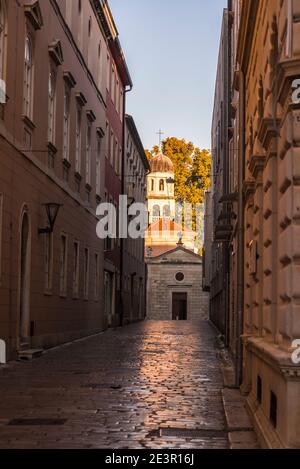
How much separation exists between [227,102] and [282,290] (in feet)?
61.1

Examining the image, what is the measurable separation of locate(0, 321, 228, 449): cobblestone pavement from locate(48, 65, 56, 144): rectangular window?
5938 mm

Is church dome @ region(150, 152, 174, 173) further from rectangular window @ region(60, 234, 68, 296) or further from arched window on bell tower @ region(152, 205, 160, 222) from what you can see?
rectangular window @ region(60, 234, 68, 296)

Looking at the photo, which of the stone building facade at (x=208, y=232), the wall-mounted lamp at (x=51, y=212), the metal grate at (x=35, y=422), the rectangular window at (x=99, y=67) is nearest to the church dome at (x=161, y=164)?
the stone building facade at (x=208, y=232)

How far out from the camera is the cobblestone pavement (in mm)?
8305

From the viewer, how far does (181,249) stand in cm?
8519

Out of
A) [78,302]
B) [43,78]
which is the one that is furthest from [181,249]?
[43,78]

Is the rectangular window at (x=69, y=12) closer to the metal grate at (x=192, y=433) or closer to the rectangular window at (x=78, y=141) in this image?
the rectangular window at (x=78, y=141)

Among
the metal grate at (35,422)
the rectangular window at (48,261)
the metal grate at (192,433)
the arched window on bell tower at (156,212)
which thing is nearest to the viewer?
the metal grate at (192,433)

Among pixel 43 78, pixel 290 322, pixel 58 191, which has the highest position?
pixel 43 78

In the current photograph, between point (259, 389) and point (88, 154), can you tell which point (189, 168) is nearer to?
point (88, 154)

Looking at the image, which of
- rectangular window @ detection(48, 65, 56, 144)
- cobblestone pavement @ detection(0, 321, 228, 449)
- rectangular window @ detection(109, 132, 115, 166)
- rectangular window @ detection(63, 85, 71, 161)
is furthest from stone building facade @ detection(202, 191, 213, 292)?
cobblestone pavement @ detection(0, 321, 228, 449)

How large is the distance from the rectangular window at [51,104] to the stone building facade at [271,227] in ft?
28.2

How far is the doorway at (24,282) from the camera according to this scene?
60.2 ft
